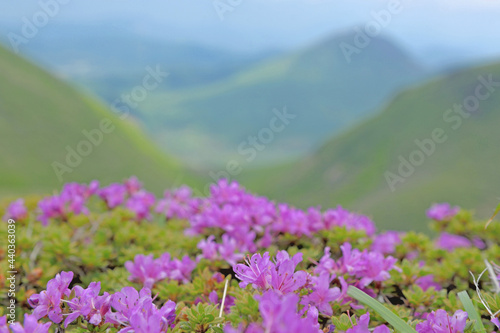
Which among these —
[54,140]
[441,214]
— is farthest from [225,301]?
[54,140]

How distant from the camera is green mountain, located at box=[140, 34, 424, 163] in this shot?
10419 centimetres

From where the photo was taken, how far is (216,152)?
98.6 meters

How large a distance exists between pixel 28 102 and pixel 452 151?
3748 centimetres

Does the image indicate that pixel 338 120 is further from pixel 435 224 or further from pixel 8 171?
pixel 435 224

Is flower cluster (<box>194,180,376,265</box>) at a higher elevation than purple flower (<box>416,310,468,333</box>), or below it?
higher

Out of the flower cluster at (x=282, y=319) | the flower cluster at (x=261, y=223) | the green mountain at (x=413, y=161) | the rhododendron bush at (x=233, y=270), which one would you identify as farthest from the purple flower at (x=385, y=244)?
the green mountain at (x=413, y=161)

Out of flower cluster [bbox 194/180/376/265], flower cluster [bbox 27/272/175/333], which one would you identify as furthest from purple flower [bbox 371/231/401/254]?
flower cluster [bbox 27/272/175/333]

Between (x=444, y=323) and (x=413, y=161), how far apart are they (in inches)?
2012

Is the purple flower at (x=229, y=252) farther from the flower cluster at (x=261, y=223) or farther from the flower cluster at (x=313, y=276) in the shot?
the flower cluster at (x=313, y=276)

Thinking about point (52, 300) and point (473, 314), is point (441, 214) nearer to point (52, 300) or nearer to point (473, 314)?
point (473, 314)

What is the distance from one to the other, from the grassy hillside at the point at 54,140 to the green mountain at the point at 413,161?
12.4 metres

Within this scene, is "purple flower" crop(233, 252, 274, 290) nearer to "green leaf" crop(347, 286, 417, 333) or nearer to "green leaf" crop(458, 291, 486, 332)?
"green leaf" crop(347, 286, 417, 333)

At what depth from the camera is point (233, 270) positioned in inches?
83.7

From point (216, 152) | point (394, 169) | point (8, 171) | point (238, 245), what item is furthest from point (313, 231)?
point (216, 152)
